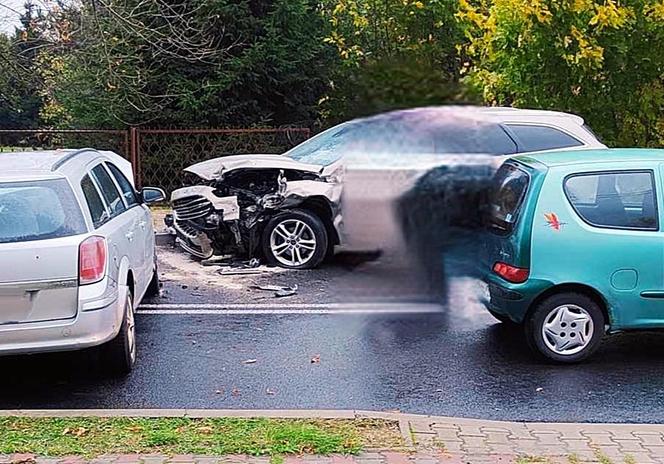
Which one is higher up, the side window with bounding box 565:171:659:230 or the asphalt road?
the side window with bounding box 565:171:659:230

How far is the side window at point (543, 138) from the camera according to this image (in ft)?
27.2

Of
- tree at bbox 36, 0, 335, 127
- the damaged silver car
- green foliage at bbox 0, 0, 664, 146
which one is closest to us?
the damaged silver car

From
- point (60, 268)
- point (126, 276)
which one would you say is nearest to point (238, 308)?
point (126, 276)

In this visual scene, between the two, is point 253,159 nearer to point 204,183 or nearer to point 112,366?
point 204,183

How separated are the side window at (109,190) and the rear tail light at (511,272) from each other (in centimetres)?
305

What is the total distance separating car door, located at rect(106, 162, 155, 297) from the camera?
6.76 metres

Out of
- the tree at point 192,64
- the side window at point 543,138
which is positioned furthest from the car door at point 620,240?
the tree at point 192,64

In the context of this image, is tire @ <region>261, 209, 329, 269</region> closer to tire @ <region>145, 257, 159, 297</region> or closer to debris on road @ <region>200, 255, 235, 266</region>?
debris on road @ <region>200, 255, 235, 266</region>

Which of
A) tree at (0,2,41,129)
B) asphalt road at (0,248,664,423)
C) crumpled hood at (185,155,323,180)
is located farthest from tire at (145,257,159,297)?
tree at (0,2,41,129)

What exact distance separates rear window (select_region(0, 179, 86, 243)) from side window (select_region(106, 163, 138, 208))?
1627mm

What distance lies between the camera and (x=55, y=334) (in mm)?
5059

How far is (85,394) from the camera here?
5406 mm

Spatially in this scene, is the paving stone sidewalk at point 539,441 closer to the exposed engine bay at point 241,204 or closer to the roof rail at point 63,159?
the roof rail at point 63,159

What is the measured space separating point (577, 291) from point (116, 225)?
3.54 meters
